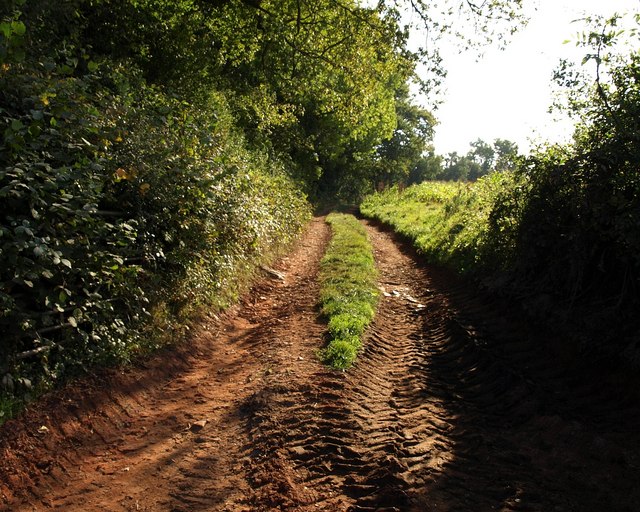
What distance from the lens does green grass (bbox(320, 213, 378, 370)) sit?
6.22 meters

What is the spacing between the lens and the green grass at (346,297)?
20.4 ft

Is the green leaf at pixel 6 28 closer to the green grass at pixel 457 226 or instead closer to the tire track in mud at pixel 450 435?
the tire track in mud at pixel 450 435

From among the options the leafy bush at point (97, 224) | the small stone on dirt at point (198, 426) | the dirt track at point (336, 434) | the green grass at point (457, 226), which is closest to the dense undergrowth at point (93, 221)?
the leafy bush at point (97, 224)

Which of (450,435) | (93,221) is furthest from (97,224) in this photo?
(450,435)

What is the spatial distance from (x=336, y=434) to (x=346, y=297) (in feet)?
13.7

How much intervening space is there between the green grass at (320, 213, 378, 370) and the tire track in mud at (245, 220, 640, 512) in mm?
302

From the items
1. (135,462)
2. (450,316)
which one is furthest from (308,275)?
(135,462)

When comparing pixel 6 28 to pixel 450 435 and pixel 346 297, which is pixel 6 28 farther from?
pixel 346 297

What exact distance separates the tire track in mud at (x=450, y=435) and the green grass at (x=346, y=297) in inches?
11.9

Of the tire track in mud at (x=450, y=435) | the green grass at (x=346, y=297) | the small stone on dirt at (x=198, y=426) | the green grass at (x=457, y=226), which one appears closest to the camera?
the tire track in mud at (x=450, y=435)

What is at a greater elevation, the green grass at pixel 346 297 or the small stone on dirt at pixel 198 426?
the green grass at pixel 346 297

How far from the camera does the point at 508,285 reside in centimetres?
799

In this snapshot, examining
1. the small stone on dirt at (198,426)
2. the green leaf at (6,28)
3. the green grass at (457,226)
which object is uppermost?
the green grass at (457,226)

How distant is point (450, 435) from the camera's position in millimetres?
4449
